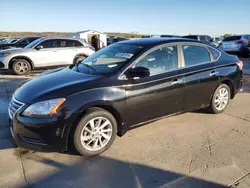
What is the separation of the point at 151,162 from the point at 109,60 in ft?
6.04

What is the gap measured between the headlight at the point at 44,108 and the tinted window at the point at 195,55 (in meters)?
2.42

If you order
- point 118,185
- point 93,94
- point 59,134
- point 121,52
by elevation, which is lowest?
point 118,185

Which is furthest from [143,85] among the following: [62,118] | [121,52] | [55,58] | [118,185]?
[55,58]

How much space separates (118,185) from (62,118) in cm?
109

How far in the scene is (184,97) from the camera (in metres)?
4.36

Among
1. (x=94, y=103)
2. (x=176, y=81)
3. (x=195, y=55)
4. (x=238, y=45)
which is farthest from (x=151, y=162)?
(x=238, y=45)

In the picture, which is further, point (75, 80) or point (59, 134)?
point (75, 80)

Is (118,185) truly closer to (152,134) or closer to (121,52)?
(152,134)

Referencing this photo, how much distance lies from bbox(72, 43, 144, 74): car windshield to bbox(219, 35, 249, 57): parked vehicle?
1545 centimetres

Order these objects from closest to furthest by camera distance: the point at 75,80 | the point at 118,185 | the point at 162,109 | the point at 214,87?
the point at 118,185, the point at 75,80, the point at 162,109, the point at 214,87

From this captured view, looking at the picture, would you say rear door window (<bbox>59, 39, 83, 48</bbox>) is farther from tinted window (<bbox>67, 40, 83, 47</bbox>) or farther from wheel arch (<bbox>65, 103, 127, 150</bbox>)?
wheel arch (<bbox>65, 103, 127, 150</bbox>)

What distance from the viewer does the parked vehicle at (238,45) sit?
57.8 ft

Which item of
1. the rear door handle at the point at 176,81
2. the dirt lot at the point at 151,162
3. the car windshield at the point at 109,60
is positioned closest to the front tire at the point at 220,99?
the dirt lot at the point at 151,162

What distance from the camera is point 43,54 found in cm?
1096
